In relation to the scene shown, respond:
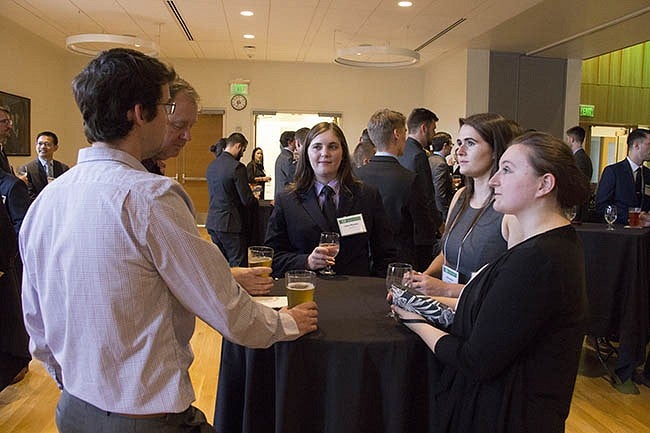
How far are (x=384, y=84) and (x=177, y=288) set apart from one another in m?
10.7

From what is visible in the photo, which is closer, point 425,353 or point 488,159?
point 425,353

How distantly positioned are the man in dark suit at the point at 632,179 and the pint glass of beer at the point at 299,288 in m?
3.88

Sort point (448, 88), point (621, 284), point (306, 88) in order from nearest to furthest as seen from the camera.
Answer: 1. point (621, 284)
2. point (448, 88)
3. point (306, 88)

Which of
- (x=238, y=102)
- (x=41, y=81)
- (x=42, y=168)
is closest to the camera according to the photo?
(x=42, y=168)

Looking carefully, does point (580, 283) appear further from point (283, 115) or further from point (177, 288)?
point (283, 115)

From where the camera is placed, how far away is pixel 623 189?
4527mm

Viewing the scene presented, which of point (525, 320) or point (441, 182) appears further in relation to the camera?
point (441, 182)

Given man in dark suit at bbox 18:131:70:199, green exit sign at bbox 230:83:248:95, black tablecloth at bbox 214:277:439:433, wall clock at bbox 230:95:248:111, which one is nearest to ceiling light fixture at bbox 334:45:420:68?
green exit sign at bbox 230:83:248:95

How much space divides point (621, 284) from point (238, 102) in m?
8.78

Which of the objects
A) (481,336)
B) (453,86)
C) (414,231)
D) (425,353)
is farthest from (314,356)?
(453,86)

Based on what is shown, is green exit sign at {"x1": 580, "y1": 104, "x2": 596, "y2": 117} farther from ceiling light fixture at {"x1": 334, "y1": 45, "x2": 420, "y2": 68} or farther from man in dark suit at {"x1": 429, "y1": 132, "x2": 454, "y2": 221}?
man in dark suit at {"x1": 429, "y1": 132, "x2": 454, "y2": 221}

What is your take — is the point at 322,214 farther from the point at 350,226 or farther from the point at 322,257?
the point at 322,257

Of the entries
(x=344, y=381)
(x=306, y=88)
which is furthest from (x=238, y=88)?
(x=344, y=381)

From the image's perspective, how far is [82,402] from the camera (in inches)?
45.5
